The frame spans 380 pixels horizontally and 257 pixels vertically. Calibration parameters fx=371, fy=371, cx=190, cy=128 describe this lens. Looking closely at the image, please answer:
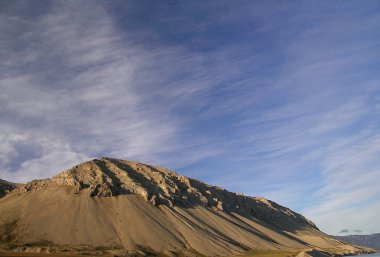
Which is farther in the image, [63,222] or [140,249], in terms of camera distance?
[63,222]

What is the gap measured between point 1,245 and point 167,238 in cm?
7956

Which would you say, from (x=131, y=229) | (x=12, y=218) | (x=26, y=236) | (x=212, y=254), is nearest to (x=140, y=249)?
(x=131, y=229)

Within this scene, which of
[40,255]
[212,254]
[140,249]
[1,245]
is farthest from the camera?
[212,254]

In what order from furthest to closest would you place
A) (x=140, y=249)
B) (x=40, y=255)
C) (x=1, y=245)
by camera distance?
(x=140, y=249)
(x=1, y=245)
(x=40, y=255)

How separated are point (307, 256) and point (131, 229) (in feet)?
301

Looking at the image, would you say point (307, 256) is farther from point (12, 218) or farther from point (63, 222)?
point (12, 218)

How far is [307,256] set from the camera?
154m

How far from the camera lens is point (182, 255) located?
183375mm

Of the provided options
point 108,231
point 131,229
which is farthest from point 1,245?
point 131,229

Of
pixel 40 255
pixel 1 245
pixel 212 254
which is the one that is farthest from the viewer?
pixel 212 254

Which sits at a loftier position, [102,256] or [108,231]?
[108,231]

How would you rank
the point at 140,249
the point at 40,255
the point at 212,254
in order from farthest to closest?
the point at 212,254 < the point at 140,249 < the point at 40,255

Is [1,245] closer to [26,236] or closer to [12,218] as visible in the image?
[26,236]

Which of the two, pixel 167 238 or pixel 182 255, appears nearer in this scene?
pixel 182 255
